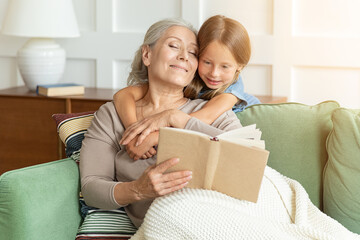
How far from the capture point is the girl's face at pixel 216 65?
1.98m

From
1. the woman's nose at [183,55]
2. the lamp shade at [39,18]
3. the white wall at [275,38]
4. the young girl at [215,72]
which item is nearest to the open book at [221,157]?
the young girl at [215,72]

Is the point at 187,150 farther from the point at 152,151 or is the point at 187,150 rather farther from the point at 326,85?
the point at 326,85

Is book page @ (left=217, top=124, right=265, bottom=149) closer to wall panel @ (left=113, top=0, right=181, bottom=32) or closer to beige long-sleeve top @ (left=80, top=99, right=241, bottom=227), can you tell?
beige long-sleeve top @ (left=80, top=99, right=241, bottom=227)

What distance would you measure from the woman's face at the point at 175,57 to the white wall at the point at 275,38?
1153mm

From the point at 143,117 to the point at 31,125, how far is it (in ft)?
4.44

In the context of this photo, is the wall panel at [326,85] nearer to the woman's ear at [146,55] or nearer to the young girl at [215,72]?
the young girl at [215,72]

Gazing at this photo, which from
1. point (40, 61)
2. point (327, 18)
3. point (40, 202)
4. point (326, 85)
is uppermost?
point (327, 18)

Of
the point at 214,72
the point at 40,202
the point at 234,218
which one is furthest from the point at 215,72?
the point at 40,202

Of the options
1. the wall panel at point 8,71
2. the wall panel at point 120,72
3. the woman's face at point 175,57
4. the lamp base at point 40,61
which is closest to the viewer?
the woman's face at point 175,57

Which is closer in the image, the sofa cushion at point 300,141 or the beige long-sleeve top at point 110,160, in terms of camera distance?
the beige long-sleeve top at point 110,160

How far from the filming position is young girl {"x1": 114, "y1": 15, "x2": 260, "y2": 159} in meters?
1.92

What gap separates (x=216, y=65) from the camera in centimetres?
199

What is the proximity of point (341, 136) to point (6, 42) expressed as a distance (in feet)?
7.95

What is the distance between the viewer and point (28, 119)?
10.3 feet
